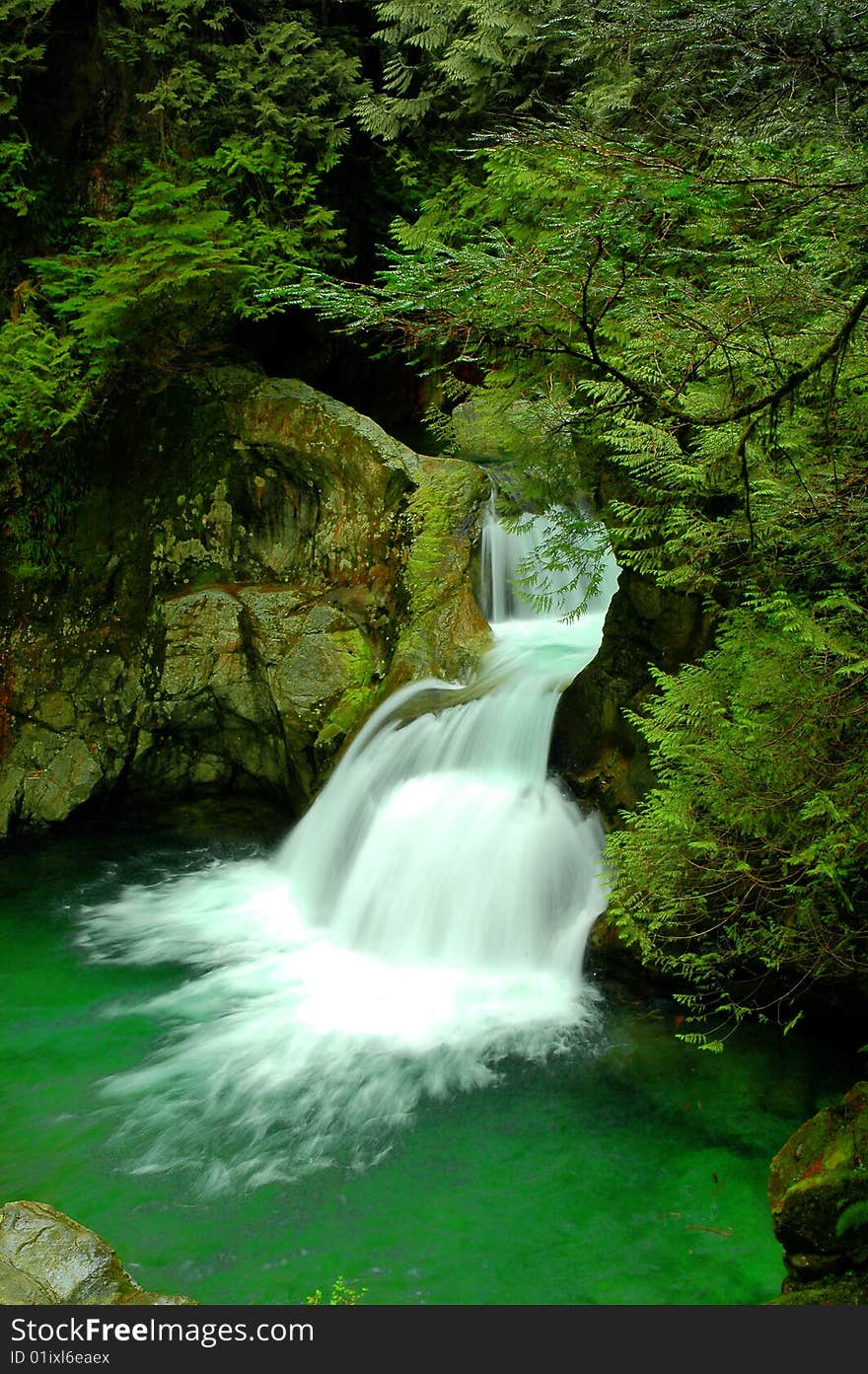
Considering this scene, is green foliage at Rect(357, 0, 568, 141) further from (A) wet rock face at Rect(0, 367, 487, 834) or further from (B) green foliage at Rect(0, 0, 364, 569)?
(A) wet rock face at Rect(0, 367, 487, 834)

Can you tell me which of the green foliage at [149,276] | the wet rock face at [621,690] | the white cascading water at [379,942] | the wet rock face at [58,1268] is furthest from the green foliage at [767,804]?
the green foliage at [149,276]

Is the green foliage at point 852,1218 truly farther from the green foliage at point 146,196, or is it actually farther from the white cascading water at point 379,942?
the green foliage at point 146,196

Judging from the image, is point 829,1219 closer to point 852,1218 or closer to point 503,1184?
point 852,1218

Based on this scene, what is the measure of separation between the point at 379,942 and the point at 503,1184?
2720 mm

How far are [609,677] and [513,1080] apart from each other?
10.3 ft

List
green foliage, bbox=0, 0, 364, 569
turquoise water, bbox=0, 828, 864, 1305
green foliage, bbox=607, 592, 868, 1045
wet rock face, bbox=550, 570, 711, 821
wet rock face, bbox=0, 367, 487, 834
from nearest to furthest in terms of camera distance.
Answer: green foliage, bbox=607, 592, 868, 1045 → turquoise water, bbox=0, 828, 864, 1305 → wet rock face, bbox=550, 570, 711, 821 → green foliage, bbox=0, 0, 364, 569 → wet rock face, bbox=0, 367, 487, 834

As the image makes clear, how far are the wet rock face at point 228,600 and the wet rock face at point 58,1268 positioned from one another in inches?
249

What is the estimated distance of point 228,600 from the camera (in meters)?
10.4

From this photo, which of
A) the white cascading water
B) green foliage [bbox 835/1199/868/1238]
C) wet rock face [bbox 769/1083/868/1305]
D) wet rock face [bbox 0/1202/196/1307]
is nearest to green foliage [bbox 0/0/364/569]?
the white cascading water

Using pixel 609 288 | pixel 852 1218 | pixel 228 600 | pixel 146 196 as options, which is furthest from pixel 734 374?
pixel 146 196

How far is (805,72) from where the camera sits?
3.91m

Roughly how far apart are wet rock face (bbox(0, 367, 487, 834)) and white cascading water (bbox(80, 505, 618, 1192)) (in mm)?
1118

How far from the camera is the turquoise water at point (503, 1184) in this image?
4.33m

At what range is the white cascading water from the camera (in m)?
5.69
